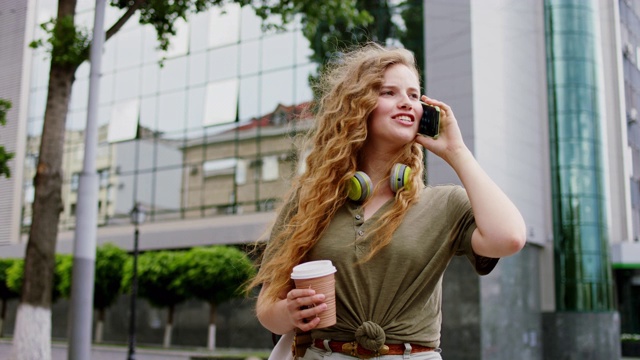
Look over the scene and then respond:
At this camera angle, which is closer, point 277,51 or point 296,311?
point 296,311

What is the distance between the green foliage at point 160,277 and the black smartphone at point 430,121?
21.9m

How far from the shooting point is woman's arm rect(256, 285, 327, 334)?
1766 mm

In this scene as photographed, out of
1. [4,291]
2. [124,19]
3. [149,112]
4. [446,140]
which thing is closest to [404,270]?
[446,140]

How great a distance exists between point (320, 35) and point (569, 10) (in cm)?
791

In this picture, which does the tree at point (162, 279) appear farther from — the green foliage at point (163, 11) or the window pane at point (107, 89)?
the green foliage at point (163, 11)

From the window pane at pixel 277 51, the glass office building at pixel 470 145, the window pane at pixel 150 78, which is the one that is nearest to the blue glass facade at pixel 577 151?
the glass office building at pixel 470 145

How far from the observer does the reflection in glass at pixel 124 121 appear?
89.5ft

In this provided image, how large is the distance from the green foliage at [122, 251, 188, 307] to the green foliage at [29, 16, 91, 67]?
1321 cm

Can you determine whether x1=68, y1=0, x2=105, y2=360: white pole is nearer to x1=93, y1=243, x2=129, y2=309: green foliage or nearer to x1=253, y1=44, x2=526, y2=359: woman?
x1=253, y1=44, x2=526, y2=359: woman

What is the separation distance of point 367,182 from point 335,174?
5.1 inches

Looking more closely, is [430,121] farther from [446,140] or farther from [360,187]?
[360,187]

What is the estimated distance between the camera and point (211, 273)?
22.5 metres

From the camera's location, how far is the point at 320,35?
22.6 metres

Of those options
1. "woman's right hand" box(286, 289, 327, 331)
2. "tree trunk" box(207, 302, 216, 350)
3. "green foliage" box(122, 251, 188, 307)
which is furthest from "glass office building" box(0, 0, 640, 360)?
"woman's right hand" box(286, 289, 327, 331)
